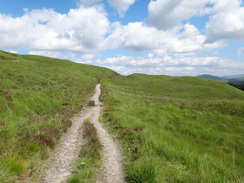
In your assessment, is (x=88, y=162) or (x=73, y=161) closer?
(x=88, y=162)

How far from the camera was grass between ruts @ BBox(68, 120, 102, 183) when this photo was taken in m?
5.67

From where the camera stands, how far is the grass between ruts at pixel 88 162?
223 inches

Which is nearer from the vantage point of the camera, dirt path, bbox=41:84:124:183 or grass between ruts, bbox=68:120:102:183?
grass between ruts, bbox=68:120:102:183

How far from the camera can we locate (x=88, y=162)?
697cm

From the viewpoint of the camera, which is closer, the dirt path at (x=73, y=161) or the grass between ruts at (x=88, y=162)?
the grass between ruts at (x=88, y=162)

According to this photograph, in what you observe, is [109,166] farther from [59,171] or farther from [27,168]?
Result: [27,168]

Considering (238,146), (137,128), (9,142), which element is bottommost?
(238,146)

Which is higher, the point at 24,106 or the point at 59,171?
the point at 24,106

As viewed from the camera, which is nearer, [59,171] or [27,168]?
[27,168]

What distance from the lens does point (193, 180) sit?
5.46 metres

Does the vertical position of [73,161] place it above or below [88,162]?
below

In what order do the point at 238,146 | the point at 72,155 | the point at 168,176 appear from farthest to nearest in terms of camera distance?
the point at 238,146 → the point at 72,155 → the point at 168,176

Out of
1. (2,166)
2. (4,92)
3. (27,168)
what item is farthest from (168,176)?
(4,92)

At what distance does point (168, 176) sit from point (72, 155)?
483cm
